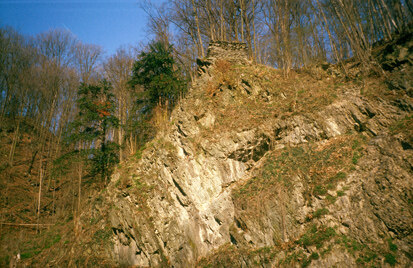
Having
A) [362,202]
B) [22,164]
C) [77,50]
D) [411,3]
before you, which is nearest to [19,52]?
[77,50]

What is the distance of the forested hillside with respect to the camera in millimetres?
7656

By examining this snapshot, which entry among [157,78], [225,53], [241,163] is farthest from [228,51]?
[241,163]

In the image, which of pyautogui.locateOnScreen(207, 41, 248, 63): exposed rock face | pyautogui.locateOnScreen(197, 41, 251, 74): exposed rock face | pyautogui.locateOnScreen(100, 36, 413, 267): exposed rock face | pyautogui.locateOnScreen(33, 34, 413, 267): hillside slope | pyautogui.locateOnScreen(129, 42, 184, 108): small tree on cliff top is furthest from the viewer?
pyautogui.locateOnScreen(129, 42, 184, 108): small tree on cliff top

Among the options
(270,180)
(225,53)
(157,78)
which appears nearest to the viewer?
(270,180)

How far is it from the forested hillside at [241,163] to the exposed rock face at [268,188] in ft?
0.17

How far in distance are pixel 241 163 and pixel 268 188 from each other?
1.97 metres

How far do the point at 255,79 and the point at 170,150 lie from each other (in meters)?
7.19

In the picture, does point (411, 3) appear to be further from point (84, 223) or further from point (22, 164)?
point (22, 164)

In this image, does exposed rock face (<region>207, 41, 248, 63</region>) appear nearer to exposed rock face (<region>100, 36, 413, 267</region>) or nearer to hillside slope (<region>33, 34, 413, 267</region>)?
hillside slope (<region>33, 34, 413, 267</region>)

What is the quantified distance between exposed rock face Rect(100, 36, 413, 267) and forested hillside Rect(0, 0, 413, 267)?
5cm

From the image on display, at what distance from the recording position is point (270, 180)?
9211 mm

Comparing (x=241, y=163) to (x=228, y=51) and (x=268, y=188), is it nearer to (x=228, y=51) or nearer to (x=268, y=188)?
(x=268, y=188)

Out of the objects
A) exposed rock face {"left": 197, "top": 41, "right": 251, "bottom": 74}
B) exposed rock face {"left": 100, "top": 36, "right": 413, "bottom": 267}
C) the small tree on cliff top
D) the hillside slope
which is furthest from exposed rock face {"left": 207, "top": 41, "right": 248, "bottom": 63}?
the small tree on cliff top

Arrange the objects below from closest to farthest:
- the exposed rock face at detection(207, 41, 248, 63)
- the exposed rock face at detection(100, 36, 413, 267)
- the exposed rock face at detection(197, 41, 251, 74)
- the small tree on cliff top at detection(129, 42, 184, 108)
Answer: the exposed rock face at detection(100, 36, 413, 267), the exposed rock face at detection(197, 41, 251, 74), the exposed rock face at detection(207, 41, 248, 63), the small tree on cliff top at detection(129, 42, 184, 108)
